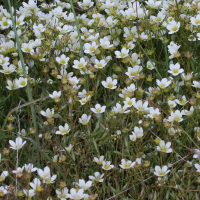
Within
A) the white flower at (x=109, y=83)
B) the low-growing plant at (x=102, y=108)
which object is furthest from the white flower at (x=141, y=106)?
the white flower at (x=109, y=83)

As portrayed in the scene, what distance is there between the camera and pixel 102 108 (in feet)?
7.81

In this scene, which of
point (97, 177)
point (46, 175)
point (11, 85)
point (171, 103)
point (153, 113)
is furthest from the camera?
point (11, 85)

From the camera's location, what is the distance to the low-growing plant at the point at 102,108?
2.10m

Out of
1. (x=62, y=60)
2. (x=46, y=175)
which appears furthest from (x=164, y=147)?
(x=62, y=60)

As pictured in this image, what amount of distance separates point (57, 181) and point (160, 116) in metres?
0.73

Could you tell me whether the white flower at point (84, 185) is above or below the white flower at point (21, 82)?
below

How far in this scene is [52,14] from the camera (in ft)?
10.3

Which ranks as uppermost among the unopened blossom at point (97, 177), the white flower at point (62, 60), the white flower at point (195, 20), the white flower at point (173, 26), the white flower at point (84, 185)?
the white flower at point (195, 20)

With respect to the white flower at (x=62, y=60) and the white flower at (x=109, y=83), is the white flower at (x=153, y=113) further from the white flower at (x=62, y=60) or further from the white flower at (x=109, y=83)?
the white flower at (x=62, y=60)

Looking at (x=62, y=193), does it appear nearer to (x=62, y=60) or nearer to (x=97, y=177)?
(x=97, y=177)

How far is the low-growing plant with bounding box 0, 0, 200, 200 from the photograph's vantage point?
210cm

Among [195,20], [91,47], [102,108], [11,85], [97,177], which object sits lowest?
[97,177]

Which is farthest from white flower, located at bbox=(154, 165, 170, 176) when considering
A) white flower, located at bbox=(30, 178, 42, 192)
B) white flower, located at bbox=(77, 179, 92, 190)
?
white flower, located at bbox=(30, 178, 42, 192)

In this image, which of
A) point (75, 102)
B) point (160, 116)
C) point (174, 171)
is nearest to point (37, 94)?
point (75, 102)
